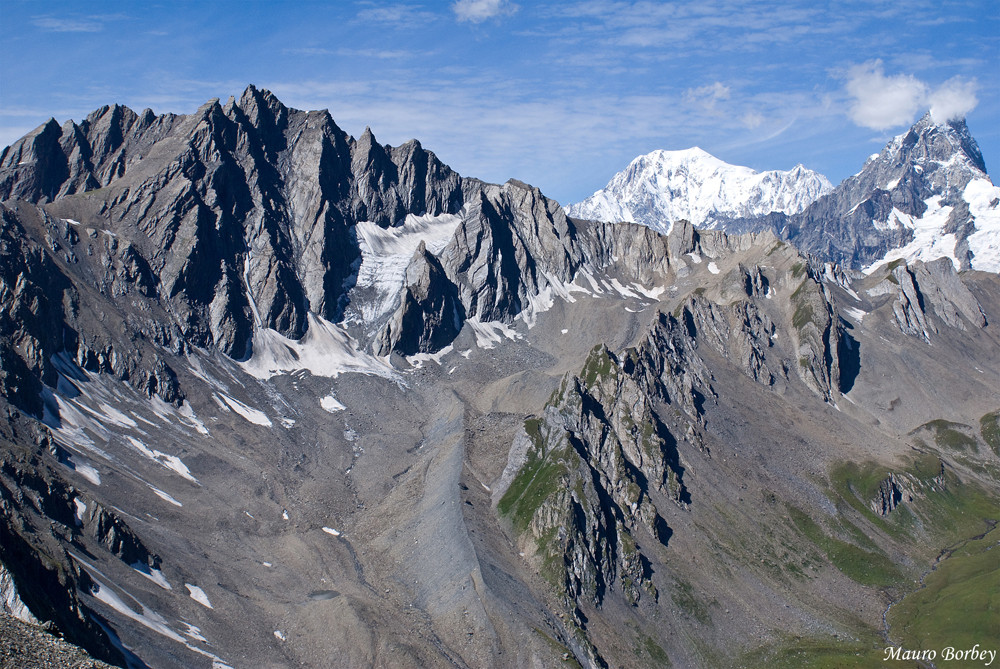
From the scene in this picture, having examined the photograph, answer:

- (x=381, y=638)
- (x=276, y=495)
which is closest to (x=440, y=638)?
(x=381, y=638)

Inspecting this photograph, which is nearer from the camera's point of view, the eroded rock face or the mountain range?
the mountain range

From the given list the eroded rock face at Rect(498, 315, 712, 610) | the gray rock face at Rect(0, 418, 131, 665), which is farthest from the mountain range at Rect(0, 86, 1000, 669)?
the eroded rock face at Rect(498, 315, 712, 610)

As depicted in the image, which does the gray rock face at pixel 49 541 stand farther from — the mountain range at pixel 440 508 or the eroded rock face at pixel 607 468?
the eroded rock face at pixel 607 468

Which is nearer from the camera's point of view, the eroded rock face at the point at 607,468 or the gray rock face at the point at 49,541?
the gray rock face at the point at 49,541

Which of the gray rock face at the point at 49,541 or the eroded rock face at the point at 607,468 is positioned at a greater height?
the eroded rock face at the point at 607,468

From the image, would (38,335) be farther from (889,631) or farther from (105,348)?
(889,631)

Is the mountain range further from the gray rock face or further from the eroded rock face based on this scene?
the eroded rock face

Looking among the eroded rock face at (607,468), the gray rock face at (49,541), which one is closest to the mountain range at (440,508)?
the gray rock face at (49,541)

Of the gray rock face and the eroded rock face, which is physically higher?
the eroded rock face

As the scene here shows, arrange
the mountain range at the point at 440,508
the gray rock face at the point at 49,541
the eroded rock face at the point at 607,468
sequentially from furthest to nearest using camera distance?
1. the eroded rock face at the point at 607,468
2. the mountain range at the point at 440,508
3. the gray rock face at the point at 49,541

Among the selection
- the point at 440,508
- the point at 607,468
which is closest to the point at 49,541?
the point at 440,508

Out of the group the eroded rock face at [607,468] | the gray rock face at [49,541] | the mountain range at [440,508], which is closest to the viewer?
the gray rock face at [49,541]
